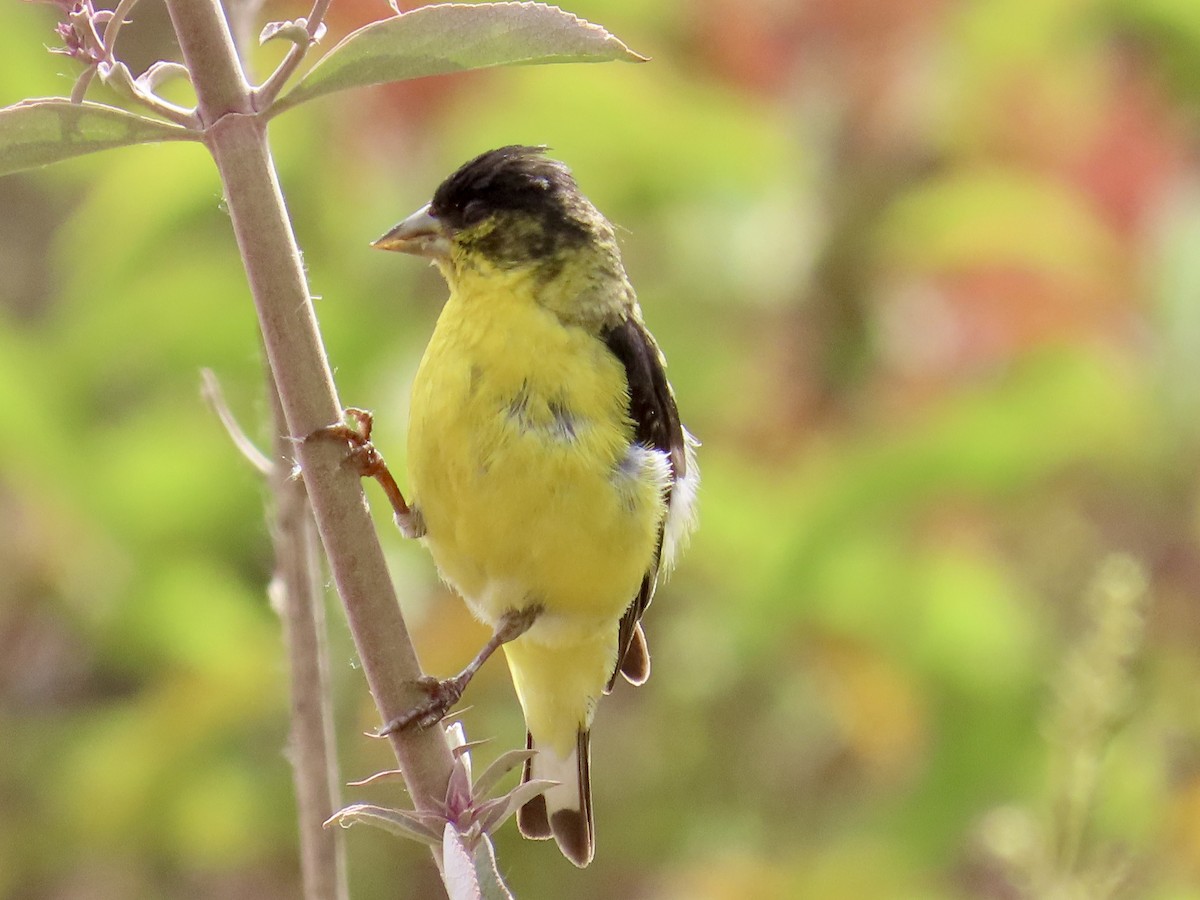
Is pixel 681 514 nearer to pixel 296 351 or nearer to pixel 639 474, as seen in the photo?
pixel 639 474

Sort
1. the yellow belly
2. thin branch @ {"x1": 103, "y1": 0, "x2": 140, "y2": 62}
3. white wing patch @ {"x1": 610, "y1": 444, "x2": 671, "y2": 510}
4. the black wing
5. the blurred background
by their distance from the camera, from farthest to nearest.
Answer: the blurred background, the black wing, white wing patch @ {"x1": 610, "y1": 444, "x2": 671, "y2": 510}, the yellow belly, thin branch @ {"x1": 103, "y1": 0, "x2": 140, "y2": 62}

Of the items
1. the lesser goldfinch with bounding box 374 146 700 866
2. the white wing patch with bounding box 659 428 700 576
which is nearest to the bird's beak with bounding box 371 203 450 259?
the lesser goldfinch with bounding box 374 146 700 866

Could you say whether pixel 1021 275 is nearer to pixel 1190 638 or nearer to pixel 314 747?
pixel 1190 638

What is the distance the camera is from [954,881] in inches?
137

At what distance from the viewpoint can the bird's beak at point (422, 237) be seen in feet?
8.57

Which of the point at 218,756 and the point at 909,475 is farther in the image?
the point at 218,756

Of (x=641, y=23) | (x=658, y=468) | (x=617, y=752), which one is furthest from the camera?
(x=641, y=23)

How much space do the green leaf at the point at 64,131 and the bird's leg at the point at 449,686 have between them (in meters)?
0.46

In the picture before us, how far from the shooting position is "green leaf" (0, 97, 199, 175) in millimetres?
1140

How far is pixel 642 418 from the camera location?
266cm

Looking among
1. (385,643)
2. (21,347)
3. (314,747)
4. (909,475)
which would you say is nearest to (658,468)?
(909,475)

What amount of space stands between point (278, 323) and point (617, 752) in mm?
2772

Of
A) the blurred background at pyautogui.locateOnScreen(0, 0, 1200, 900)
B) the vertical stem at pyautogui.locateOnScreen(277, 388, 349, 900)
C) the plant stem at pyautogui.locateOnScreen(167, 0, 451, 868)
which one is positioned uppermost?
the plant stem at pyautogui.locateOnScreen(167, 0, 451, 868)

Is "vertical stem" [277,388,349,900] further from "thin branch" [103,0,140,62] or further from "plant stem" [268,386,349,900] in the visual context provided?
"thin branch" [103,0,140,62]
